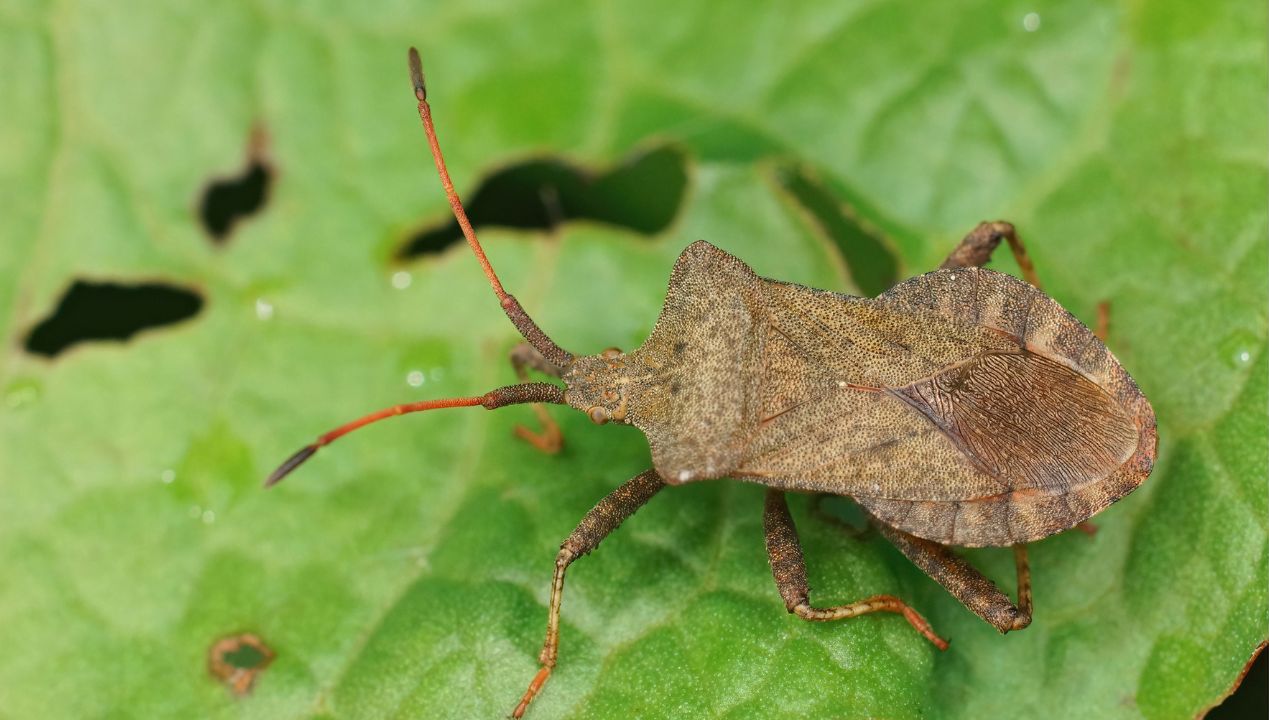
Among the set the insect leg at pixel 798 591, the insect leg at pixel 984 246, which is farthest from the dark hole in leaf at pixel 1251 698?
the insect leg at pixel 984 246

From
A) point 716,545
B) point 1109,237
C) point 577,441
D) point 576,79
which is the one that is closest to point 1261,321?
point 1109,237

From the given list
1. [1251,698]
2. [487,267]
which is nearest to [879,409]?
[487,267]

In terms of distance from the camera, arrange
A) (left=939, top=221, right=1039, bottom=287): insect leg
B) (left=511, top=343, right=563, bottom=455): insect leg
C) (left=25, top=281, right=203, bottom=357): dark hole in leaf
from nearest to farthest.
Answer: (left=939, top=221, right=1039, bottom=287): insect leg < (left=511, top=343, right=563, bottom=455): insect leg < (left=25, top=281, right=203, bottom=357): dark hole in leaf

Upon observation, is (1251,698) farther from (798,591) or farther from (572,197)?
(572,197)

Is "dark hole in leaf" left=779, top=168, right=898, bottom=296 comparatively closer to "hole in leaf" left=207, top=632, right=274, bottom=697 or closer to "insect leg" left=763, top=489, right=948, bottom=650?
"insect leg" left=763, top=489, right=948, bottom=650

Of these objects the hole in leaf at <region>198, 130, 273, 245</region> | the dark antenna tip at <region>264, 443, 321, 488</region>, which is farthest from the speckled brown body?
the hole in leaf at <region>198, 130, 273, 245</region>

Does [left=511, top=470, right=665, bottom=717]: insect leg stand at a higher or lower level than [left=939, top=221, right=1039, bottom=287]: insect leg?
lower

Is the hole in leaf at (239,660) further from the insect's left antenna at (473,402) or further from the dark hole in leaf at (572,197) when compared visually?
the dark hole in leaf at (572,197)
